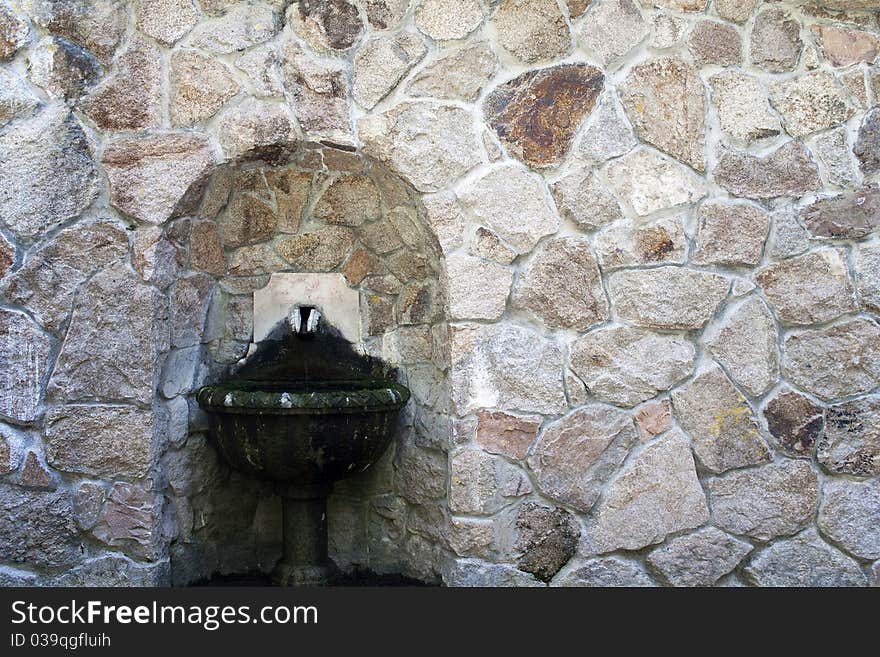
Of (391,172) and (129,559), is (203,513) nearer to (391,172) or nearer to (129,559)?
(129,559)

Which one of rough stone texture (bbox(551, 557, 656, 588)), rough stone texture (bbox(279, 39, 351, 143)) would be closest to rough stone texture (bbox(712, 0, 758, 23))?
rough stone texture (bbox(279, 39, 351, 143))

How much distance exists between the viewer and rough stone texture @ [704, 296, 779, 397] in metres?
2.68

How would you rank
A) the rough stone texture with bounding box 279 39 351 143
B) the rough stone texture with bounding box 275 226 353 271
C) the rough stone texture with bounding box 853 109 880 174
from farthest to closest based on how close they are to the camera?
the rough stone texture with bounding box 275 226 353 271
the rough stone texture with bounding box 853 109 880 174
the rough stone texture with bounding box 279 39 351 143

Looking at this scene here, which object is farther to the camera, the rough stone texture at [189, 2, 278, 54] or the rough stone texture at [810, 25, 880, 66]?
the rough stone texture at [810, 25, 880, 66]

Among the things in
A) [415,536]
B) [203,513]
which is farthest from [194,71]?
[415,536]

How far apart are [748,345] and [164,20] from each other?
2102 mm

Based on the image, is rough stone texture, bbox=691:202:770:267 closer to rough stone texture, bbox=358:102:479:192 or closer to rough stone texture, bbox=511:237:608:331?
rough stone texture, bbox=511:237:608:331

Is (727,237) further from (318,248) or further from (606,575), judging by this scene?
(318,248)

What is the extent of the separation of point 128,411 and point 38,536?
461mm

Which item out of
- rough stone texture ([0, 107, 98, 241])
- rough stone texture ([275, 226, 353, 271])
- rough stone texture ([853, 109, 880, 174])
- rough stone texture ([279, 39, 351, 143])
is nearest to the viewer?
rough stone texture ([0, 107, 98, 241])

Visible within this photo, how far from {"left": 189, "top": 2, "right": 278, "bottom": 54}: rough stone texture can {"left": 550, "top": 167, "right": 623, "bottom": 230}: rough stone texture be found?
103cm

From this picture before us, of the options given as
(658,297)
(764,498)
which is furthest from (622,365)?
(764,498)

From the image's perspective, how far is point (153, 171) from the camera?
2.58 metres

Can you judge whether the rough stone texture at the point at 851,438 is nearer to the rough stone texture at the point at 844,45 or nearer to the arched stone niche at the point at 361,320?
the rough stone texture at the point at 844,45
